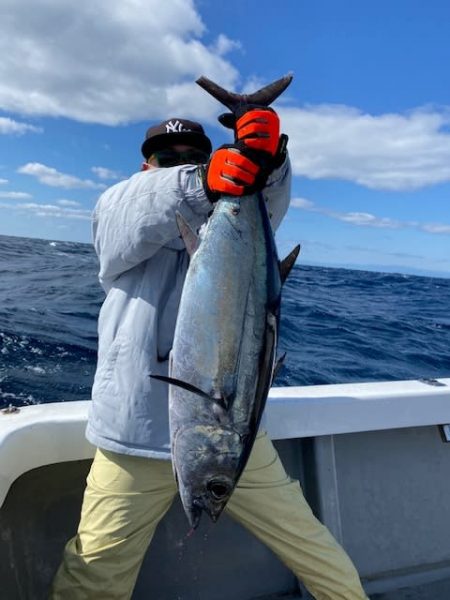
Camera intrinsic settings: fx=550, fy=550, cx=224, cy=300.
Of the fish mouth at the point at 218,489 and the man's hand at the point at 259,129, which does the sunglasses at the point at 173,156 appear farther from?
the fish mouth at the point at 218,489

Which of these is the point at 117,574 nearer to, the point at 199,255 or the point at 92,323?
the point at 199,255

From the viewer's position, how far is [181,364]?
5.39 ft

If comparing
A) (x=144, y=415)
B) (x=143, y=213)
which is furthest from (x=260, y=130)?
(x=144, y=415)

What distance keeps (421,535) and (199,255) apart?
239 centimetres

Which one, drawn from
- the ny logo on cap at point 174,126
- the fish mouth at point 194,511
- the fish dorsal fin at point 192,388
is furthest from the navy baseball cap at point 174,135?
the fish mouth at point 194,511

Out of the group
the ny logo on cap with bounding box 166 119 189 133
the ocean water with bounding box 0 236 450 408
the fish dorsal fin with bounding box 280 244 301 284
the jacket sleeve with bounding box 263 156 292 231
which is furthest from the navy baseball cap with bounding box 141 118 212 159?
the ocean water with bounding box 0 236 450 408

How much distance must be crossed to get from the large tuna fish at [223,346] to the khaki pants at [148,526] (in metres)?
0.39

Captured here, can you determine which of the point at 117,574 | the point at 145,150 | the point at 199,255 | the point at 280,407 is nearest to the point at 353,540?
the point at 280,407

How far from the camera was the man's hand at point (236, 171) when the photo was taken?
61.9 inches

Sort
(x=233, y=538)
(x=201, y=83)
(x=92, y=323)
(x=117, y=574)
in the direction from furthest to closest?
(x=92, y=323)
(x=233, y=538)
(x=117, y=574)
(x=201, y=83)

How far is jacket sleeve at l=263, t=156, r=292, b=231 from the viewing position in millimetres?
1846

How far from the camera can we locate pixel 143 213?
1.84 meters

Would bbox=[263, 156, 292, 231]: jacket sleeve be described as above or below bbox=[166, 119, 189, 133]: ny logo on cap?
below

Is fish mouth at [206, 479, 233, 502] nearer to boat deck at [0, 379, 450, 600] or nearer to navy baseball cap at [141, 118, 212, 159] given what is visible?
A: boat deck at [0, 379, 450, 600]
